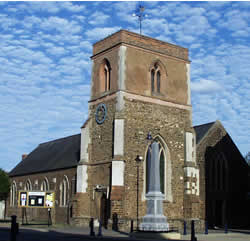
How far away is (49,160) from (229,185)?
19189 mm

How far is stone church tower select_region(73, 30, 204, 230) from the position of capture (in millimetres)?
29531

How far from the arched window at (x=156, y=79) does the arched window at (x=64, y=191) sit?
1277 centimetres

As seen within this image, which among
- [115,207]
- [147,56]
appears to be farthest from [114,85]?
[115,207]

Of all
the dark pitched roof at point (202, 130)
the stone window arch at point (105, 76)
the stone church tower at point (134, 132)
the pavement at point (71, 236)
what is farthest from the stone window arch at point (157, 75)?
the pavement at point (71, 236)

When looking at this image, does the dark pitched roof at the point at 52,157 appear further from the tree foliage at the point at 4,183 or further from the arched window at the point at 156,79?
the arched window at the point at 156,79

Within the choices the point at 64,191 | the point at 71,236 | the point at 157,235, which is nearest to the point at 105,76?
the point at 64,191

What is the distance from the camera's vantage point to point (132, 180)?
29500 mm

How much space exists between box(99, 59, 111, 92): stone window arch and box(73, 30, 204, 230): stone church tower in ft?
0.24

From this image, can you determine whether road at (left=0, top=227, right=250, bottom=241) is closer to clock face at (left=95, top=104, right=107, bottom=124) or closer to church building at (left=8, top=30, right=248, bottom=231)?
church building at (left=8, top=30, right=248, bottom=231)

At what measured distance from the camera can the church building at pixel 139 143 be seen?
29516mm

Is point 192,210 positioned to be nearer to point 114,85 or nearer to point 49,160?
point 114,85

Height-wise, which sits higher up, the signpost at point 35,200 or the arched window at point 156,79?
the arched window at point 156,79

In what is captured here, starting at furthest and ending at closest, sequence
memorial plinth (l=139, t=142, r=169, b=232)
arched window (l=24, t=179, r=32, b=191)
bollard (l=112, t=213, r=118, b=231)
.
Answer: arched window (l=24, t=179, r=32, b=191)
bollard (l=112, t=213, r=118, b=231)
memorial plinth (l=139, t=142, r=169, b=232)

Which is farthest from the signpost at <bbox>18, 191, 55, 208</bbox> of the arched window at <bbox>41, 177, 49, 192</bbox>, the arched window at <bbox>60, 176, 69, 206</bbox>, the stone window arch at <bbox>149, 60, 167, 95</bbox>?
the arched window at <bbox>41, 177, 49, 192</bbox>
